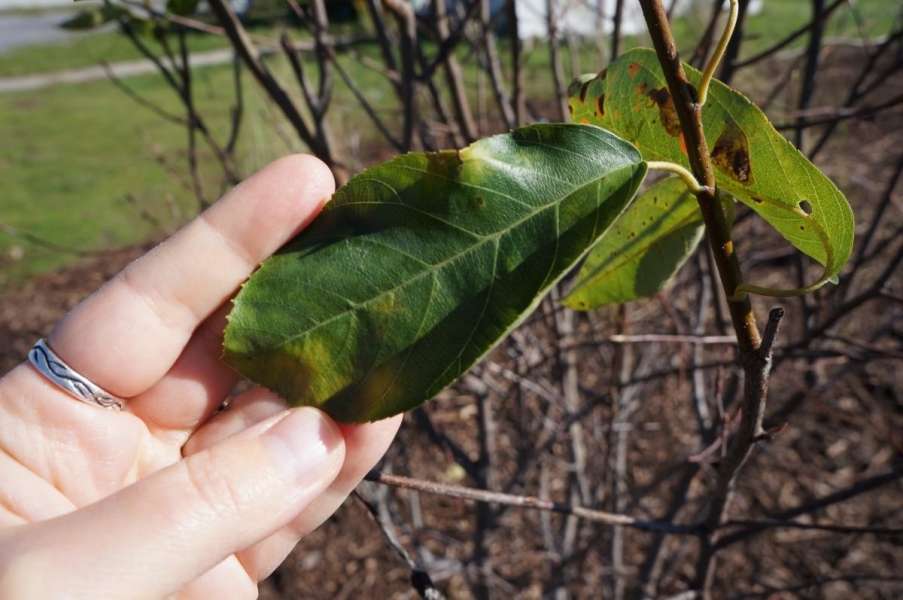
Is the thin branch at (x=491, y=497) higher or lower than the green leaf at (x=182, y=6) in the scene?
lower

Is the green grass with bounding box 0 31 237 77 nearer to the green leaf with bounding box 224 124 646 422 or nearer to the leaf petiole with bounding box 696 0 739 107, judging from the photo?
the green leaf with bounding box 224 124 646 422

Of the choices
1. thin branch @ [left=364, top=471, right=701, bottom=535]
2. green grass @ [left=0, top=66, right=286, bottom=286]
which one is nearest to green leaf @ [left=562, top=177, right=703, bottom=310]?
thin branch @ [left=364, top=471, right=701, bottom=535]

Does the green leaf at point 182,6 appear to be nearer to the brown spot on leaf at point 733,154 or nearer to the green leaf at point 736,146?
the green leaf at point 736,146

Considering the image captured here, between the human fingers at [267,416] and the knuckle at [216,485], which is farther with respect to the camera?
the human fingers at [267,416]

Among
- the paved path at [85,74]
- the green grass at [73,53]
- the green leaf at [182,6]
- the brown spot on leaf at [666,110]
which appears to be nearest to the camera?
the brown spot on leaf at [666,110]

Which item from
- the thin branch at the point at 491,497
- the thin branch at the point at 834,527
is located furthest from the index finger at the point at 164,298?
the thin branch at the point at 834,527

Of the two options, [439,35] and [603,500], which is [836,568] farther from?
[439,35]

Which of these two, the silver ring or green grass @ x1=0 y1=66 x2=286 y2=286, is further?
green grass @ x1=0 y1=66 x2=286 y2=286

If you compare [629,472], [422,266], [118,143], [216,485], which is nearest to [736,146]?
[422,266]
